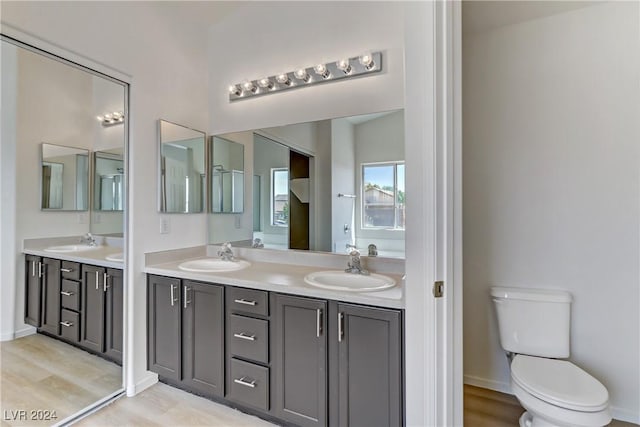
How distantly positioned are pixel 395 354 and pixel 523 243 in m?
1.30

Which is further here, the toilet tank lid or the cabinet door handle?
the cabinet door handle

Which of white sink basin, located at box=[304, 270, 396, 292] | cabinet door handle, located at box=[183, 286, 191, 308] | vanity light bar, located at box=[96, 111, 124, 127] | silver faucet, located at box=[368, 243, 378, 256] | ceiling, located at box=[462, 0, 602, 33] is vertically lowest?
cabinet door handle, located at box=[183, 286, 191, 308]

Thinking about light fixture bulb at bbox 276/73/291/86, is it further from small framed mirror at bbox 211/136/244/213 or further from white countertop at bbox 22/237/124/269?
white countertop at bbox 22/237/124/269

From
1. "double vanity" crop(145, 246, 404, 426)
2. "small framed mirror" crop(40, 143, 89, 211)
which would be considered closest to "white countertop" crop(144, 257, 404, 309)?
"double vanity" crop(145, 246, 404, 426)

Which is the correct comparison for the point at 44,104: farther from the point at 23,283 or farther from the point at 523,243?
the point at 523,243

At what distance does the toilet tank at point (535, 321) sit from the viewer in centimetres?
183

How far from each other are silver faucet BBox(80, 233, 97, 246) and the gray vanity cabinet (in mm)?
406

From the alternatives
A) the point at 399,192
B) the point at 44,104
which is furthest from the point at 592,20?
the point at 44,104

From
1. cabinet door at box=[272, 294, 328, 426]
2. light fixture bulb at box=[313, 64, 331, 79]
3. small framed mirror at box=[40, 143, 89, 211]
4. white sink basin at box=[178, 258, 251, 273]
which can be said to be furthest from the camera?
white sink basin at box=[178, 258, 251, 273]

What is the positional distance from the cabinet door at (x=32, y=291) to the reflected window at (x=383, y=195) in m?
1.95

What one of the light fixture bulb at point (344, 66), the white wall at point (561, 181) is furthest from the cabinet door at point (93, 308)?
the white wall at point (561, 181)

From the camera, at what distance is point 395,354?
4.52ft

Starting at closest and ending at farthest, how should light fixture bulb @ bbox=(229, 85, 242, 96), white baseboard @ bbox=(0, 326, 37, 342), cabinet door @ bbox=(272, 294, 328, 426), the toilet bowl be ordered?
the toilet bowl, cabinet door @ bbox=(272, 294, 328, 426), white baseboard @ bbox=(0, 326, 37, 342), light fixture bulb @ bbox=(229, 85, 242, 96)

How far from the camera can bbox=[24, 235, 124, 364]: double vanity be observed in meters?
1.78
